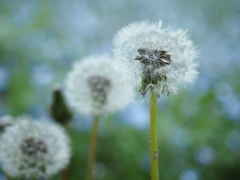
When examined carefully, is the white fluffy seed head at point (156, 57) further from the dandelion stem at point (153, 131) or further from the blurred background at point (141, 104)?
the blurred background at point (141, 104)

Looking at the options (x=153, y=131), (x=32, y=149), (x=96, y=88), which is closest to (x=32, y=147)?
(x=32, y=149)

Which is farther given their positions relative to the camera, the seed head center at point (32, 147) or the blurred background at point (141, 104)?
the blurred background at point (141, 104)

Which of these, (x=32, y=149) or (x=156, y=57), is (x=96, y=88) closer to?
(x=32, y=149)

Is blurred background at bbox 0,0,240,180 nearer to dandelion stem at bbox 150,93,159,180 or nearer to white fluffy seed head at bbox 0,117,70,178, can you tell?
white fluffy seed head at bbox 0,117,70,178

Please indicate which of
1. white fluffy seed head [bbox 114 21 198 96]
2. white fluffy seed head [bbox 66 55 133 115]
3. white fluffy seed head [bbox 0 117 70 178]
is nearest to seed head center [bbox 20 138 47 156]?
white fluffy seed head [bbox 0 117 70 178]

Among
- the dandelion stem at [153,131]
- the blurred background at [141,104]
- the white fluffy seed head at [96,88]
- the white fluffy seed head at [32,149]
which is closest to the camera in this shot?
the dandelion stem at [153,131]

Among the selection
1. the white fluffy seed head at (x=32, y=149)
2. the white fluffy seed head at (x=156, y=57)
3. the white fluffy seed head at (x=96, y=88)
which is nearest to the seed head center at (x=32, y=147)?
the white fluffy seed head at (x=32, y=149)
